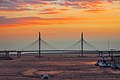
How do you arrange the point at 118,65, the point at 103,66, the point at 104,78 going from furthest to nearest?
the point at 103,66 < the point at 118,65 < the point at 104,78

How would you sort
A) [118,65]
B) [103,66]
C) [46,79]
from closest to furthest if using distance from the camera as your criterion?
1. [46,79]
2. [118,65]
3. [103,66]

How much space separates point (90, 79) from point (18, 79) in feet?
32.9

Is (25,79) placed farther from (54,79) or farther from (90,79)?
(90,79)

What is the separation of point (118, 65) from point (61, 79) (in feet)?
132

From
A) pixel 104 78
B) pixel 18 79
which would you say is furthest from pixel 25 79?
pixel 104 78

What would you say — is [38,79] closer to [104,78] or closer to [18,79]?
[18,79]

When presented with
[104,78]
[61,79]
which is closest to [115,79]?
[104,78]

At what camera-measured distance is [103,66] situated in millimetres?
117750

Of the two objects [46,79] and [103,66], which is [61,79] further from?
[103,66]

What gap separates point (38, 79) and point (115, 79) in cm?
1078

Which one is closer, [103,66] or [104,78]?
[104,78]

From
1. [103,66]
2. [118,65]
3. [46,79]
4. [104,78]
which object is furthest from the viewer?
[103,66]

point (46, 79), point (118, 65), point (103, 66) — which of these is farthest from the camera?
point (103, 66)

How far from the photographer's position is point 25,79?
67.9 m
